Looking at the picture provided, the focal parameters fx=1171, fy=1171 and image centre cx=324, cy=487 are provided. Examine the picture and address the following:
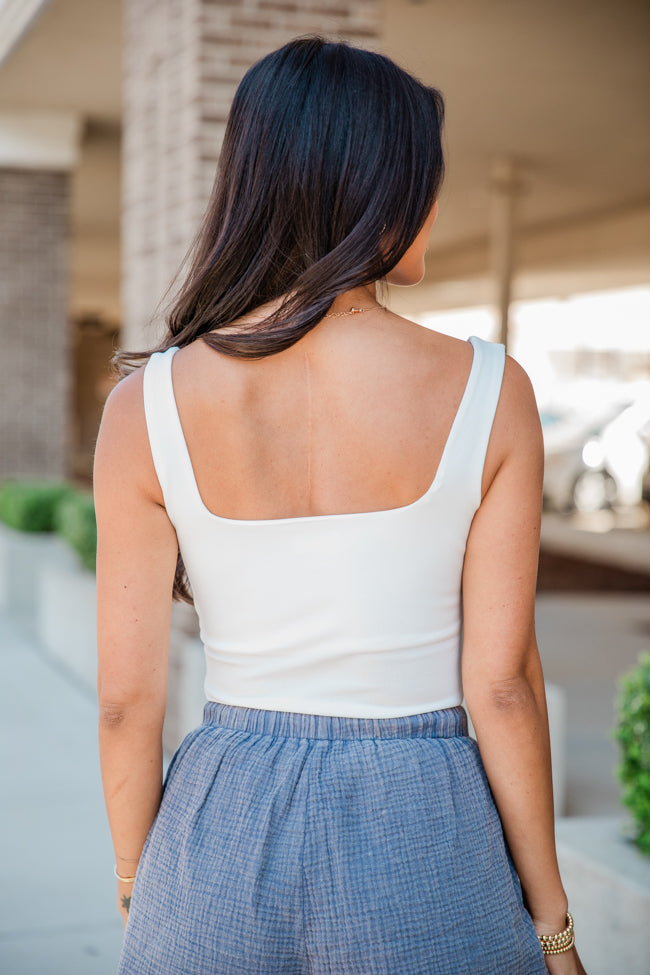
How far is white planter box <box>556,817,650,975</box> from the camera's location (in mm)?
2824

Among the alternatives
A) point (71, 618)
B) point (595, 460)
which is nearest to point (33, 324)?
point (71, 618)

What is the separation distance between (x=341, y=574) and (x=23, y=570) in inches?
317

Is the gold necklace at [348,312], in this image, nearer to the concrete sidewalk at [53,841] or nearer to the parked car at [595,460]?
the concrete sidewalk at [53,841]

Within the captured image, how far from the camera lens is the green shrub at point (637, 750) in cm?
297

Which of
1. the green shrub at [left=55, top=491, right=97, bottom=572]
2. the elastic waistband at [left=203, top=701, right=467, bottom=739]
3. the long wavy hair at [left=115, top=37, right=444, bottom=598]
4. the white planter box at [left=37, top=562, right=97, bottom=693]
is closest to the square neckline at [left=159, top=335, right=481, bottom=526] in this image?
the long wavy hair at [left=115, top=37, right=444, bottom=598]

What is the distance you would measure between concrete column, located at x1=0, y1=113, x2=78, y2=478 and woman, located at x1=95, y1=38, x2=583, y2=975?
10.7 m

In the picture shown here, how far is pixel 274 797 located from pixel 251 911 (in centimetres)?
12

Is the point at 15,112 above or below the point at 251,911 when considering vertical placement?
above

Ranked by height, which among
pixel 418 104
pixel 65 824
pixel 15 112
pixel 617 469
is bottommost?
pixel 617 469

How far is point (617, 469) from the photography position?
68.3ft

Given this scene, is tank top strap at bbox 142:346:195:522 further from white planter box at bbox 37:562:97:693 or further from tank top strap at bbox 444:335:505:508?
white planter box at bbox 37:562:97:693

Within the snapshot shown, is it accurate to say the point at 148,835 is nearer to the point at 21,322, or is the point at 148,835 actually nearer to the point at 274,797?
the point at 274,797

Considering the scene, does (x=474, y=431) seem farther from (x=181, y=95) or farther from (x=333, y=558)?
(x=181, y=95)

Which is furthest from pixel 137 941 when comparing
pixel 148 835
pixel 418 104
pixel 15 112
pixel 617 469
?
pixel 617 469
